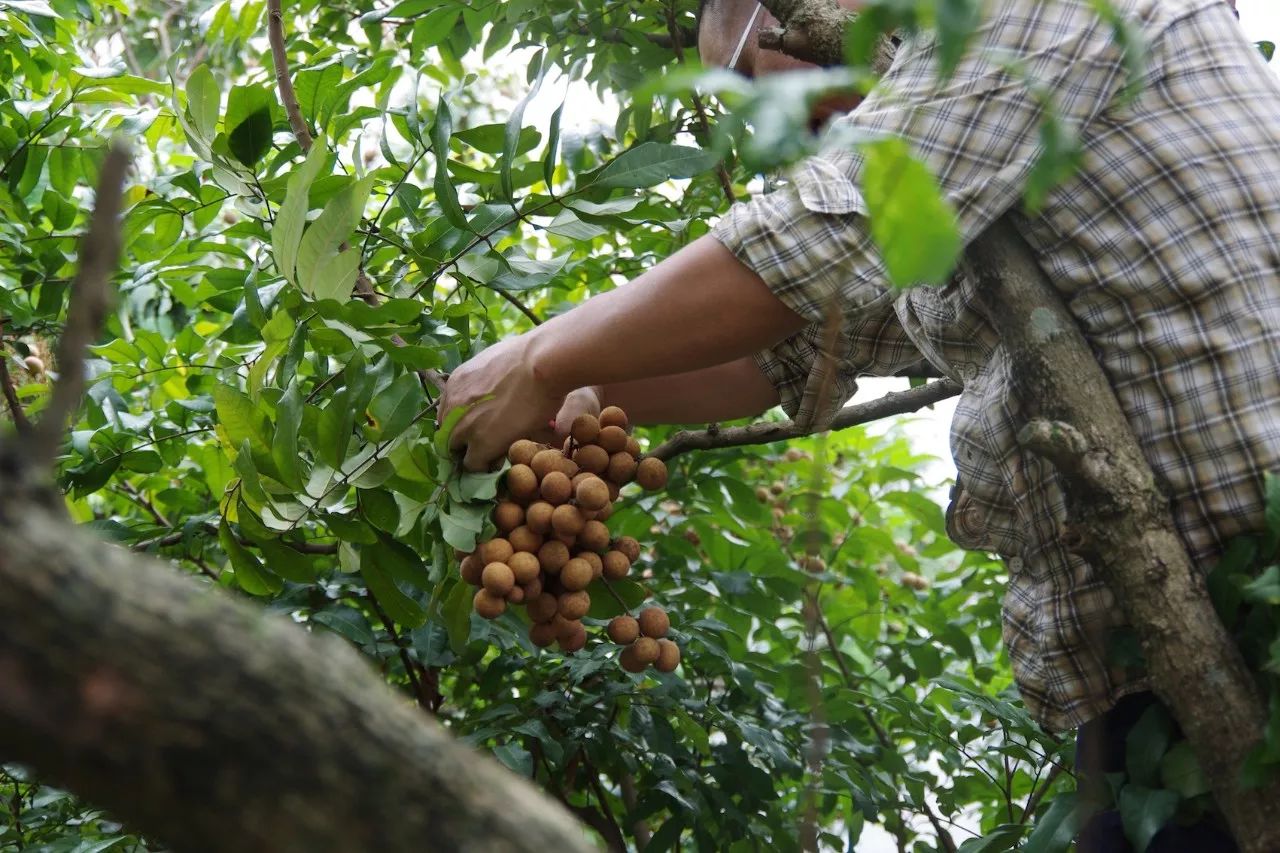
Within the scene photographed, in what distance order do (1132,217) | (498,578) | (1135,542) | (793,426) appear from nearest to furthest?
(1135,542)
(1132,217)
(498,578)
(793,426)

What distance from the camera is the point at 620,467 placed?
143 centimetres

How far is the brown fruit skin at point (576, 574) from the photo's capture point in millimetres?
1352

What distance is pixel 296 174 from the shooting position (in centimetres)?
141

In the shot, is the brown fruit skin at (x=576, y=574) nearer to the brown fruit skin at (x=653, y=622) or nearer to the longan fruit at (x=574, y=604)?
the longan fruit at (x=574, y=604)

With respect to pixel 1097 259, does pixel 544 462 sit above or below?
below

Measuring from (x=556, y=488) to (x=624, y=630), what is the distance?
193mm

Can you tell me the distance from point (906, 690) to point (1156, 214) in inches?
58.6

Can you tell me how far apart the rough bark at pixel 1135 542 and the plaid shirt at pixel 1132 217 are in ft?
0.26

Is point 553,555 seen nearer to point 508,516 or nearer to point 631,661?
point 508,516

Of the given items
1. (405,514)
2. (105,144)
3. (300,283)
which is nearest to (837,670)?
(405,514)

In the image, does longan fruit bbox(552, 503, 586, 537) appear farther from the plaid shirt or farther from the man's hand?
the plaid shirt

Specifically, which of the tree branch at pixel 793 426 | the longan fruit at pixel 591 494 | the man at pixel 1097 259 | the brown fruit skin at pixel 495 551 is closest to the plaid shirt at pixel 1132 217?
the man at pixel 1097 259

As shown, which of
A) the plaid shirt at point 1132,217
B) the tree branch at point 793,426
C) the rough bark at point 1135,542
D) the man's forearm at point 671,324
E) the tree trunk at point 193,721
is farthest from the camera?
the tree branch at point 793,426

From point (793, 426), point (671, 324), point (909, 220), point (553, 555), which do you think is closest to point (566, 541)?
point (553, 555)
